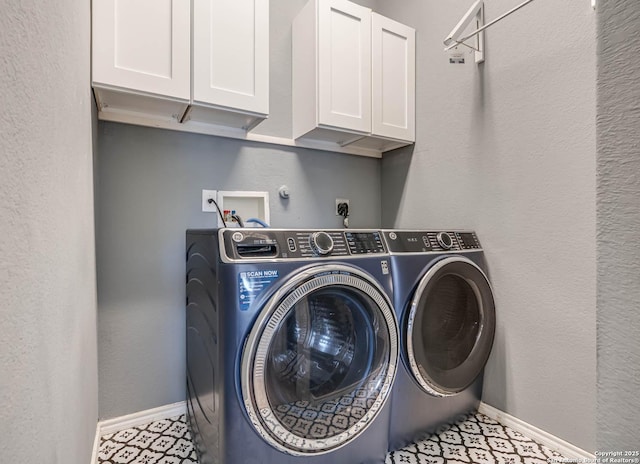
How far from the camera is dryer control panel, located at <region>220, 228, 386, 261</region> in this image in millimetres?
1067

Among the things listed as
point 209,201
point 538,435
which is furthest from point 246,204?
point 538,435

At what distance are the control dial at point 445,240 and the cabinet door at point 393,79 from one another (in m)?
0.75

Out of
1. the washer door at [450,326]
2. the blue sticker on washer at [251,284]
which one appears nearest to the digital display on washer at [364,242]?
the washer door at [450,326]

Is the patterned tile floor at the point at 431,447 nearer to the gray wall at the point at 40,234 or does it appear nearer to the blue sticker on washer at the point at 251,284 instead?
the gray wall at the point at 40,234

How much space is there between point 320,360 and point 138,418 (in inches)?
41.3

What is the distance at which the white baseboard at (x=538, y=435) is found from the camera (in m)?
1.37

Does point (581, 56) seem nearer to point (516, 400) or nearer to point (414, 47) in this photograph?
point (414, 47)

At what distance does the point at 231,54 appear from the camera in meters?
1.51

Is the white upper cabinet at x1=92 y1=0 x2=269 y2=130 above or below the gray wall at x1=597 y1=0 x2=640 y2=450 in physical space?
above

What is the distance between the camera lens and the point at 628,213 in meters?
0.41

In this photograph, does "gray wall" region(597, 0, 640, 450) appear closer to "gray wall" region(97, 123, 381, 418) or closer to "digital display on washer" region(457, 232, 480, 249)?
"digital display on washer" region(457, 232, 480, 249)

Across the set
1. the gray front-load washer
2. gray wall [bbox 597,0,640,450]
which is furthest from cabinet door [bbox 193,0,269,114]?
gray wall [bbox 597,0,640,450]

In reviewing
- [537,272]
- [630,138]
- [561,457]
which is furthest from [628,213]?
[561,457]

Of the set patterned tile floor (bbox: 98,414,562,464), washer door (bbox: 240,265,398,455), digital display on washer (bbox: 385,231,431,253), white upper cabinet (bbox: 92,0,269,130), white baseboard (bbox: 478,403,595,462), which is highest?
white upper cabinet (bbox: 92,0,269,130)
